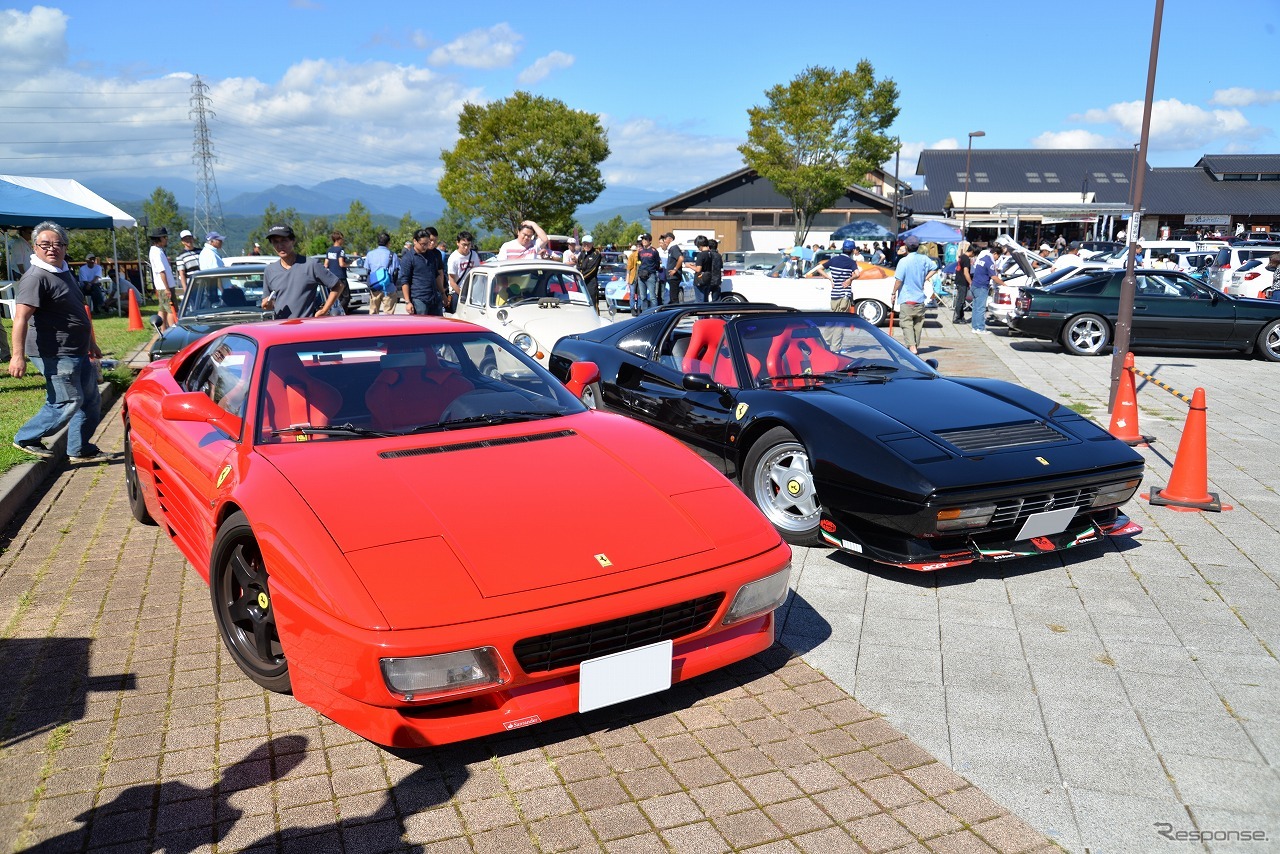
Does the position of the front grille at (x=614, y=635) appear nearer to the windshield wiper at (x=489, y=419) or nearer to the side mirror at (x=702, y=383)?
the windshield wiper at (x=489, y=419)

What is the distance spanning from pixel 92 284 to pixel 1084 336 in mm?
19971

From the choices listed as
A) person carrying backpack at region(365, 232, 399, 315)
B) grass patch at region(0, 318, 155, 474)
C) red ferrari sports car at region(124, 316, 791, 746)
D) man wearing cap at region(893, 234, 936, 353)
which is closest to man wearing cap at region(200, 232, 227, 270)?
grass patch at region(0, 318, 155, 474)

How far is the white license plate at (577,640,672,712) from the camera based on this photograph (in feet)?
9.66

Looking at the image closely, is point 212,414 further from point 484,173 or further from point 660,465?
point 484,173

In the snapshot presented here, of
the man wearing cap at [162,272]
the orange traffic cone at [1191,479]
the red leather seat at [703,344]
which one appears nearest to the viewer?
the orange traffic cone at [1191,479]

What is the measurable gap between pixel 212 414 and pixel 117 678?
3.61 feet

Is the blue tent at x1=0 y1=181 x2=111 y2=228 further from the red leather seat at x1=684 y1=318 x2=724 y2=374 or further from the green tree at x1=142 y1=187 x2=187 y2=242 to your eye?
the green tree at x1=142 y1=187 x2=187 y2=242

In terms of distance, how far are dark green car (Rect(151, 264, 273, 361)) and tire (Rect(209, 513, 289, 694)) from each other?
6.37 meters

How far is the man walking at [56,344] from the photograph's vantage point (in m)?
6.61

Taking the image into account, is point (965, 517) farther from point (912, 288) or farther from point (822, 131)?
point (822, 131)

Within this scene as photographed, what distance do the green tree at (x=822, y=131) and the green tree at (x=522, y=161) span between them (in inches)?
427

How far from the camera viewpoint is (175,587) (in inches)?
181

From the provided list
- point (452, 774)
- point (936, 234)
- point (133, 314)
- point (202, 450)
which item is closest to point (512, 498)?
point (452, 774)

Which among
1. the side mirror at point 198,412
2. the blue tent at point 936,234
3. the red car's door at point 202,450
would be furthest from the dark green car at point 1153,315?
the blue tent at point 936,234
